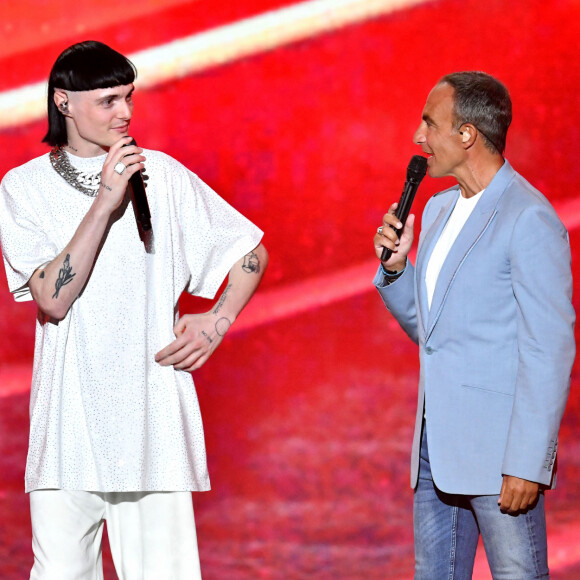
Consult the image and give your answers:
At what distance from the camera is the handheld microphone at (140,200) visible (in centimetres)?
178

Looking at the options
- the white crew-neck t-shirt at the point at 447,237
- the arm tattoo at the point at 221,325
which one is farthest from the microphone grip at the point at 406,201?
the arm tattoo at the point at 221,325

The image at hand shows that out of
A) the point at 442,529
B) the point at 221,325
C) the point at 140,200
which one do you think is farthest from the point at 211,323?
the point at 442,529

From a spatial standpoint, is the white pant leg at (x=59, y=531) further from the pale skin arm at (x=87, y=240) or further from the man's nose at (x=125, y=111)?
the man's nose at (x=125, y=111)

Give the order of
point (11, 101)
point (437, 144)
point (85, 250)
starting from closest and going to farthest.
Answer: point (85, 250), point (437, 144), point (11, 101)

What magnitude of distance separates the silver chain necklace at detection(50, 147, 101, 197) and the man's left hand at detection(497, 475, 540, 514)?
1017mm

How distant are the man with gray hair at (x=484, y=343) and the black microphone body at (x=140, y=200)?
0.49 meters

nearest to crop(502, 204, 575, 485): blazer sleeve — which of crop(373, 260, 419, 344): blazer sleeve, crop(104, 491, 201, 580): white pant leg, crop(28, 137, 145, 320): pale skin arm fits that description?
crop(373, 260, 419, 344): blazer sleeve

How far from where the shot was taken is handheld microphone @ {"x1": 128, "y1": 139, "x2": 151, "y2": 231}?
70.1 inches

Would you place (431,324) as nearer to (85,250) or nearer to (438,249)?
(438,249)

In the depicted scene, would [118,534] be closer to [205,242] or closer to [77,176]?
[205,242]

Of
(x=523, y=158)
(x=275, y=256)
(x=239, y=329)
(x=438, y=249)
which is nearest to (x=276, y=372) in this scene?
(x=239, y=329)

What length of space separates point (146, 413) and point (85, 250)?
359 mm

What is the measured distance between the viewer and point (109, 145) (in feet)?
6.27

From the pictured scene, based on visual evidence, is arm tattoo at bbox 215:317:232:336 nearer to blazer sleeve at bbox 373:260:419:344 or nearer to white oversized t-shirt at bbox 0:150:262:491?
white oversized t-shirt at bbox 0:150:262:491
